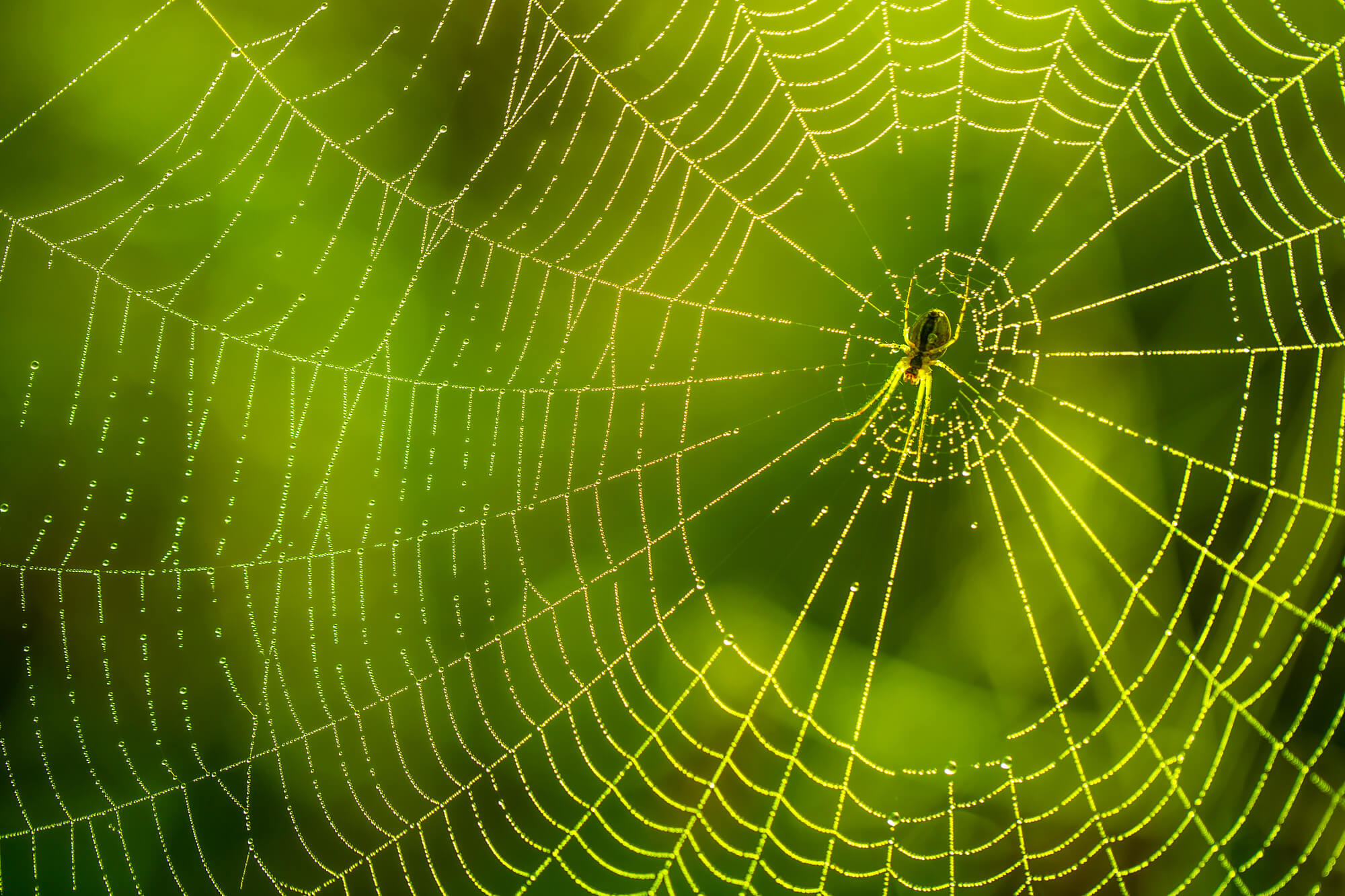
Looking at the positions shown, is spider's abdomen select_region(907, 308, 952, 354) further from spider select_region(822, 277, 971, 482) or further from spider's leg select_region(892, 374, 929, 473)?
spider's leg select_region(892, 374, 929, 473)

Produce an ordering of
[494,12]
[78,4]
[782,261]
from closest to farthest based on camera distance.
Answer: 1. [78,4]
2. [494,12]
3. [782,261]

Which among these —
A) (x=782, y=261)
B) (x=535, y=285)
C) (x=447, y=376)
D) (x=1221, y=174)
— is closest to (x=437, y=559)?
(x=447, y=376)

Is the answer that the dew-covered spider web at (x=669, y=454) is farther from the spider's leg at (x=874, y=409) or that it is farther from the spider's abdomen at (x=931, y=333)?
the spider's abdomen at (x=931, y=333)

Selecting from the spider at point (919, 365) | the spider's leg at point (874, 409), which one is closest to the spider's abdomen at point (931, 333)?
the spider at point (919, 365)

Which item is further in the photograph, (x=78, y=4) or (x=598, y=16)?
(x=598, y=16)

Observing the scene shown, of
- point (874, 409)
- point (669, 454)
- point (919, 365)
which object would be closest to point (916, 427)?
point (874, 409)

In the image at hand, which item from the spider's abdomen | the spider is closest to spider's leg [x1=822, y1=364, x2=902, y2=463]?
the spider

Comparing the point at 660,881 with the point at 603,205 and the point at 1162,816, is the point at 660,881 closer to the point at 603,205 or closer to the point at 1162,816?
the point at 1162,816
